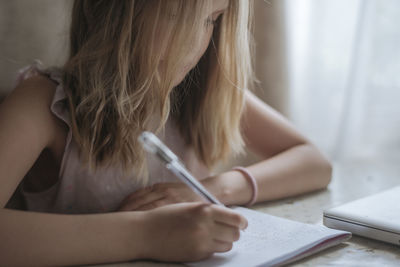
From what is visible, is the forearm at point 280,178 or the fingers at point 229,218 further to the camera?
the forearm at point 280,178

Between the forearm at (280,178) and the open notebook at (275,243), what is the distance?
11cm

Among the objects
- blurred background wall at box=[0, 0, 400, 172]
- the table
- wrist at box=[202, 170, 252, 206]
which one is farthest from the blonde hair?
blurred background wall at box=[0, 0, 400, 172]

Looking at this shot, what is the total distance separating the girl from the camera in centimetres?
63

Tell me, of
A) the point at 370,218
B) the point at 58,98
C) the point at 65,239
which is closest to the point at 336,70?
the point at 370,218

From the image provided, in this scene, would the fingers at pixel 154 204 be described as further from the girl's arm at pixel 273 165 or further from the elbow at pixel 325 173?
the elbow at pixel 325 173

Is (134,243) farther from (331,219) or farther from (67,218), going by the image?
(331,219)

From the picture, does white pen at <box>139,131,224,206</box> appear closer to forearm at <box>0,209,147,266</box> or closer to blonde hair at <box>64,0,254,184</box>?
forearm at <box>0,209,147,266</box>

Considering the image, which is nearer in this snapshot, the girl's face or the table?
the table

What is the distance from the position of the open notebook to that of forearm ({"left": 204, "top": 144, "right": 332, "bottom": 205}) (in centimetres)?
11

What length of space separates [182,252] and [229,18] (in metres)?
0.43

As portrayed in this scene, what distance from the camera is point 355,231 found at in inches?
28.3

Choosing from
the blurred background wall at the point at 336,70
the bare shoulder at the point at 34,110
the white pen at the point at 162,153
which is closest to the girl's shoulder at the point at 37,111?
the bare shoulder at the point at 34,110

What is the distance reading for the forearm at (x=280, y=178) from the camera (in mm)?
862

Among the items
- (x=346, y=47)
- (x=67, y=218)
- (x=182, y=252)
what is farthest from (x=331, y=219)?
(x=346, y=47)
